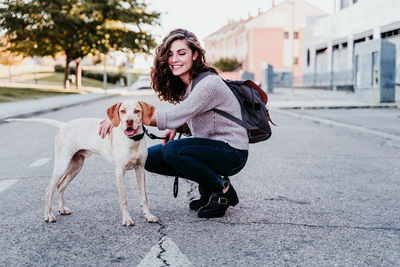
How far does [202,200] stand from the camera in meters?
4.76

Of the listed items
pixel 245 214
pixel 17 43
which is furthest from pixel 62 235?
pixel 17 43

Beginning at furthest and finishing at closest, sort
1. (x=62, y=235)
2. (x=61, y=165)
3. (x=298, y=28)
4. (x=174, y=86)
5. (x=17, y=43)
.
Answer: (x=298, y=28) < (x=17, y=43) < (x=174, y=86) < (x=61, y=165) < (x=62, y=235)

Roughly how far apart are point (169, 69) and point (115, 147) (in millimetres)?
926

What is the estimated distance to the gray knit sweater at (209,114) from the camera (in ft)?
13.7

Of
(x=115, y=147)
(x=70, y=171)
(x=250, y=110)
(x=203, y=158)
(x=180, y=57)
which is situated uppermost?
(x=180, y=57)

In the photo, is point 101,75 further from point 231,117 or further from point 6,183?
point 231,117

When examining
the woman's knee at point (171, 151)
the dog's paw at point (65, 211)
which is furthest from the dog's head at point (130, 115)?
the dog's paw at point (65, 211)

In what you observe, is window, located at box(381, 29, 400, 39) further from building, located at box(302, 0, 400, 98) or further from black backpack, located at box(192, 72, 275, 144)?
black backpack, located at box(192, 72, 275, 144)

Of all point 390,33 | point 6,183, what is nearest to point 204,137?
point 6,183

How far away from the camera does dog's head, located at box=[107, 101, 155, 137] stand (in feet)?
12.8

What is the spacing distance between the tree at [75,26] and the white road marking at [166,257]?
37375mm

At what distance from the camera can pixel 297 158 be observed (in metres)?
8.13

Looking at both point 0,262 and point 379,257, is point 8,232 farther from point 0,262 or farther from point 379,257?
point 379,257

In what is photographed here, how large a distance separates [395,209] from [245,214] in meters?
1.38
